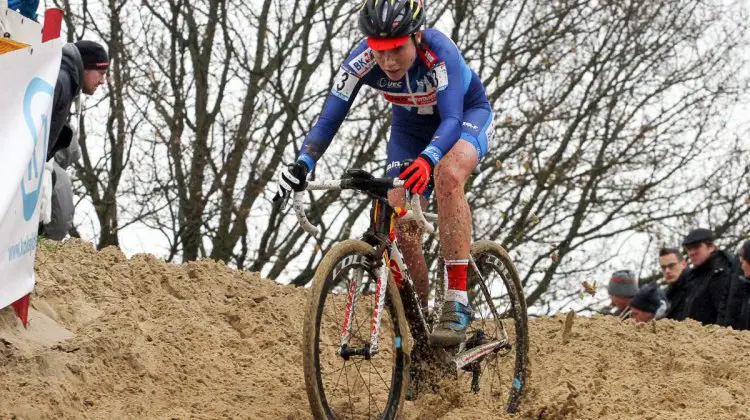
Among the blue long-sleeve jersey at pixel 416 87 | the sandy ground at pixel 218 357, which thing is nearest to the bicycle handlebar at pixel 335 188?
the blue long-sleeve jersey at pixel 416 87

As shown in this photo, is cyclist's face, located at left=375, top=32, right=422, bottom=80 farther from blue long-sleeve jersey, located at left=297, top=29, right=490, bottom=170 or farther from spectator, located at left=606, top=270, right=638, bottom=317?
spectator, located at left=606, top=270, right=638, bottom=317

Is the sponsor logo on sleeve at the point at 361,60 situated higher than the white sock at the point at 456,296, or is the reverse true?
the sponsor logo on sleeve at the point at 361,60

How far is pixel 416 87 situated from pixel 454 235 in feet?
3.13

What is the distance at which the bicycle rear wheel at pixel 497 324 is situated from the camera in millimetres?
6941

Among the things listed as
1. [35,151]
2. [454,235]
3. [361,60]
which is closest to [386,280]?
[454,235]

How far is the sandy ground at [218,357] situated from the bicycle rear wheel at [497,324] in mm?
→ 217

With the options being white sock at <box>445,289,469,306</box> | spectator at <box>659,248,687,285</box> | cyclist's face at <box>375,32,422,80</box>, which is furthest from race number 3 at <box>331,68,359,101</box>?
spectator at <box>659,248,687,285</box>

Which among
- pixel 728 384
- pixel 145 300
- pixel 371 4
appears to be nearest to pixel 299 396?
pixel 145 300

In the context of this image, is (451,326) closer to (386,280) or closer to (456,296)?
(456,296)

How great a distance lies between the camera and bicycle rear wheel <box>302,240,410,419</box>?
5.12 m

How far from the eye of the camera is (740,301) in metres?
9.09

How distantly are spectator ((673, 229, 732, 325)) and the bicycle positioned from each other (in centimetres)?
353

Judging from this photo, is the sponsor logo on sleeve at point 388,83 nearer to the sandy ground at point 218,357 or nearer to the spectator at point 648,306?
the sandy ground at point 218,357

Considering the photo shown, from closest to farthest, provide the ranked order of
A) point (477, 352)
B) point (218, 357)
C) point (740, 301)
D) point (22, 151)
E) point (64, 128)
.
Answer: point (22, 151) < point (477, 352) < point (64, 128) < point (218, 357) < point (740, 301)
